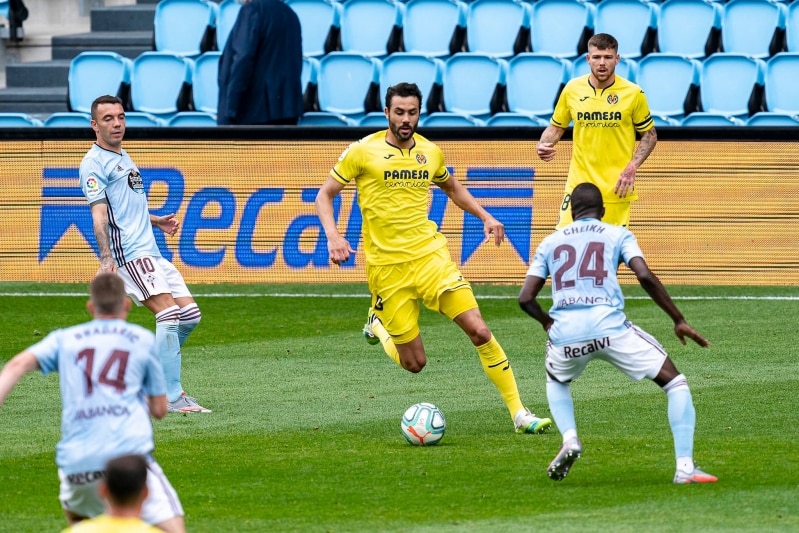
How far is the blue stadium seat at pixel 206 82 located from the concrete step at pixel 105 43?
208cm

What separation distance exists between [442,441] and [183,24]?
1186 cm

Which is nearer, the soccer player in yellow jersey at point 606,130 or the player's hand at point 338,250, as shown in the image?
the player's hand at point 338,250

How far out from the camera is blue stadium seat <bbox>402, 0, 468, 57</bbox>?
1853cm

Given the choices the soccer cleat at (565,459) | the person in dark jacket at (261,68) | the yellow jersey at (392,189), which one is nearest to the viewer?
the soccer cleat at (565,459)

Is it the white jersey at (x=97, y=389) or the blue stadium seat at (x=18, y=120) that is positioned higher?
the white jersey at (x=97, y=389)

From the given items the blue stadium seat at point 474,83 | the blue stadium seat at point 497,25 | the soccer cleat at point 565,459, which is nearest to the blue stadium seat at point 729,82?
the blue stadium seat at point 474,83

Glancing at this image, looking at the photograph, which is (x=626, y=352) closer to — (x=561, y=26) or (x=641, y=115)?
(x=641, y=115)

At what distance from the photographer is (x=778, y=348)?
11695 mm

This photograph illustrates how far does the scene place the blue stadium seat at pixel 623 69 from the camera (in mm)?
16891

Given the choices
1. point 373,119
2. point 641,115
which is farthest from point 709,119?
point 641,115

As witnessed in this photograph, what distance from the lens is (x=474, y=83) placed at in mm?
17500

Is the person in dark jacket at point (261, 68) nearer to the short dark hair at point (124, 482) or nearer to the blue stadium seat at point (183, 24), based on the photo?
the blue stadium seat at point (183, 24)

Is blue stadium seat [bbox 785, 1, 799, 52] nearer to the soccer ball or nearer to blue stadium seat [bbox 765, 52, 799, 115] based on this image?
blue stadium seat [bbox 765, 52, 799, 115]

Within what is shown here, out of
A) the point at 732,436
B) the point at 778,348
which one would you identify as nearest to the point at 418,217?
the point at 732,436
